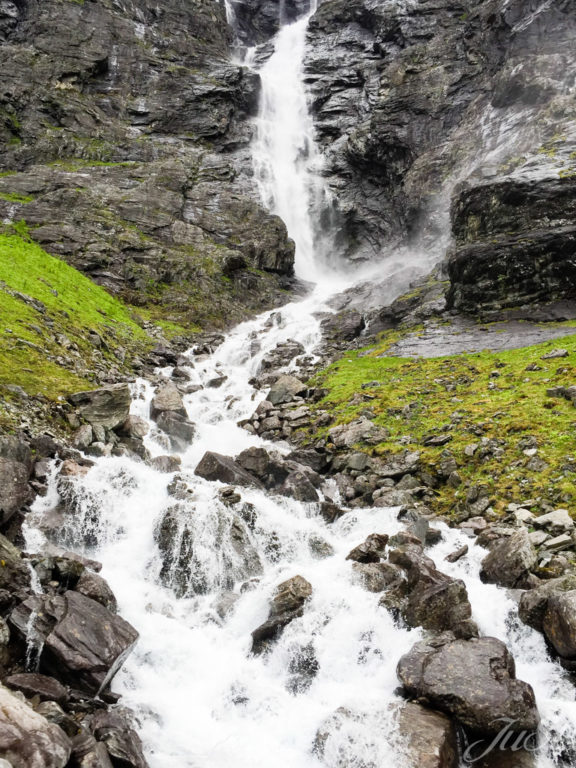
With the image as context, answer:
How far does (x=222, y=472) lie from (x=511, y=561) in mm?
9333

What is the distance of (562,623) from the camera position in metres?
8.50

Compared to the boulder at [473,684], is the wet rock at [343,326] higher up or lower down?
higher up

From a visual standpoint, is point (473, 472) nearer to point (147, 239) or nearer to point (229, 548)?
point (229, 548)

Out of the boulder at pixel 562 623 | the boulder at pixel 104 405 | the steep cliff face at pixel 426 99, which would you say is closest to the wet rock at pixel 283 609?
the boulder at pixel 562 623

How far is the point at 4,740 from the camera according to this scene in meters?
5.75

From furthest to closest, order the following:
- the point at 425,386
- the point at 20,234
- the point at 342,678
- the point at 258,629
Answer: the point at 20,234 → the point at 425,386 → the point at 258,629 → the point at 342,678

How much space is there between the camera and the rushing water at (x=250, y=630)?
832 centimetres

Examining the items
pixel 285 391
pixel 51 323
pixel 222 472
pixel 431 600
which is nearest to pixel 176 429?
pixel 222 472

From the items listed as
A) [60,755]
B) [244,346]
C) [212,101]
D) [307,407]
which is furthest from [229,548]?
[212,101]

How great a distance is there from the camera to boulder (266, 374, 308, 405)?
25.0 m

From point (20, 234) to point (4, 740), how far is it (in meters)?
41.9

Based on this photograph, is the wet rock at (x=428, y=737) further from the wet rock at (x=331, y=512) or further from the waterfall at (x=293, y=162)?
the waterfall at (x=293, y=162)

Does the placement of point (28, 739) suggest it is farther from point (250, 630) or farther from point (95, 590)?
point (250, 630)

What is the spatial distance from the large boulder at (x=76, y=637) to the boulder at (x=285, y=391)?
16.2 m
